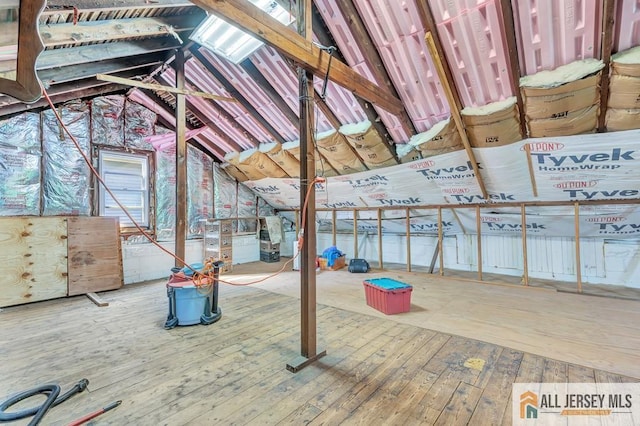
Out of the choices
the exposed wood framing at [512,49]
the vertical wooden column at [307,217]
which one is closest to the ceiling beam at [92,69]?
the vertical wooden column at [307,217]

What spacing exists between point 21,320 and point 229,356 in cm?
281

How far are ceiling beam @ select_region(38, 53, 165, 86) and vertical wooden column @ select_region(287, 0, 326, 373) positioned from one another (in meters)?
2.74

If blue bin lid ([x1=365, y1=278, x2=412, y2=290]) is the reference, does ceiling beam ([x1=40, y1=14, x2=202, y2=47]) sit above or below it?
above

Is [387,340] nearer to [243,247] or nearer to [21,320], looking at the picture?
[21,320]

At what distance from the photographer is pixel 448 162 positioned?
4207 mm

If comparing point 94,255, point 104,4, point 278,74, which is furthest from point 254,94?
point 94,255

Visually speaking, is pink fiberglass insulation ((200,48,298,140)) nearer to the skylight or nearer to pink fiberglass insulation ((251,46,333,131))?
pink fiberglass insulation ((251,46,333,131))

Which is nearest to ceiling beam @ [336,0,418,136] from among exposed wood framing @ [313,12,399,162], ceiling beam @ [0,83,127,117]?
exposed wood framing @ [313,12,399,162]

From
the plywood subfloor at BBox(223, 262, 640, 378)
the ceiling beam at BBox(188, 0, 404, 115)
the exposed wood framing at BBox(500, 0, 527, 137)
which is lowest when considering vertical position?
the plywood subfloor at BBox(223, 262, 640, 378)

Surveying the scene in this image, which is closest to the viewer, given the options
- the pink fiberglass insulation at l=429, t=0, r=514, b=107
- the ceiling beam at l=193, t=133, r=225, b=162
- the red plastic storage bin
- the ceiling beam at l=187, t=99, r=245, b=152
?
the pink fiberglass insulation at l=429, t=0, r=514, b=107

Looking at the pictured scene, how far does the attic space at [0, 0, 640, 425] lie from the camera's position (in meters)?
1.87

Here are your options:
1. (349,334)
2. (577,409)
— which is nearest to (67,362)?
(349,334)

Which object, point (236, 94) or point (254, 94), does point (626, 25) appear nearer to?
point (254, 94)

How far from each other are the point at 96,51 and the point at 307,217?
2.89m
